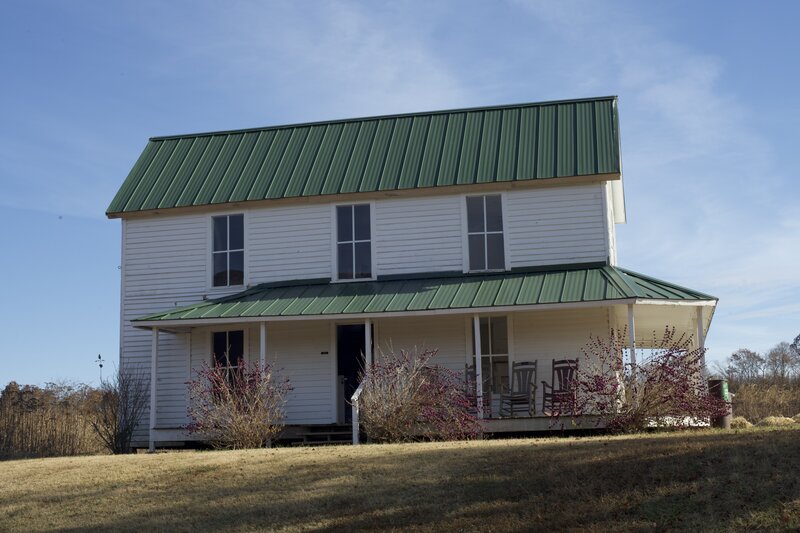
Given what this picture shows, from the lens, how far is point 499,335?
20.2 meters

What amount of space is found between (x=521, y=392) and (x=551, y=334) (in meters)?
1.53

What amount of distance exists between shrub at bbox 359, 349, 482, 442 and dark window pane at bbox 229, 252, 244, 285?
18.5ft

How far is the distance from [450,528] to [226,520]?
112 inches

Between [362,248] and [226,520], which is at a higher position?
[362,248]

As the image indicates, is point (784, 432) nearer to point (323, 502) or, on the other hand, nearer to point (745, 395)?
point (323, 502)

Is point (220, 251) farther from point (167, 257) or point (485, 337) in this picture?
point (485, 337)

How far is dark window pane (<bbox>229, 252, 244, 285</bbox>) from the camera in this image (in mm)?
21969

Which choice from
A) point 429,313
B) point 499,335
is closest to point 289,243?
point 429,313

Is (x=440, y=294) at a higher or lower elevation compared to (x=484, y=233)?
lower

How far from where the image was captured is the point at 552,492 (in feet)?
36.5

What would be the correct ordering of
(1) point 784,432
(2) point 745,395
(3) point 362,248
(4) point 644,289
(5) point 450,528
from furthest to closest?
(2) point 745,395, (3) point 362,248, (4) point 644,289, (1) point 784,432, (5) point 450,528

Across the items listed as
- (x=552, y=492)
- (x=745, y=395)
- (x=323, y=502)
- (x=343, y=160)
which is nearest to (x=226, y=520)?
(x=323, y=502)

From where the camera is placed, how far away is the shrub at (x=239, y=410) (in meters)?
17.8

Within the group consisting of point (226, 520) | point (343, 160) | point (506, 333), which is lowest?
point (226, 520)
